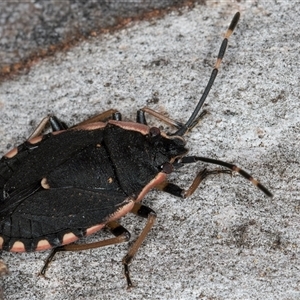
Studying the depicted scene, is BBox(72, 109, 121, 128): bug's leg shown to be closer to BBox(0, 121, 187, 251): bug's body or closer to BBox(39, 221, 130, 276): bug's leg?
BBox(0, 121, 187, 251): bug's body

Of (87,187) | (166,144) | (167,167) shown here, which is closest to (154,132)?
(166,144)

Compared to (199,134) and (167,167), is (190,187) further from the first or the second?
(199,134)

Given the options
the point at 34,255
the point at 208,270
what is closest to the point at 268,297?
the point at 208,270

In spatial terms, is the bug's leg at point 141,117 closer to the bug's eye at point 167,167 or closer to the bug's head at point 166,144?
the bug's head at point 166,144

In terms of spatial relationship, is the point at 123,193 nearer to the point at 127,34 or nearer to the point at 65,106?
the point at 65,106

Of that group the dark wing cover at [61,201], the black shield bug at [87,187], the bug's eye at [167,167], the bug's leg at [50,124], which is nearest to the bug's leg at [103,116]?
the bug's leg at [50,124]

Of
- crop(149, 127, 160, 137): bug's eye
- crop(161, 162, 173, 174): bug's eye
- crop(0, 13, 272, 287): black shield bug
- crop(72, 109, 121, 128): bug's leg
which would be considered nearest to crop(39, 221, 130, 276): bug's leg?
crop(0, 13, 272, 287): black shield bug
